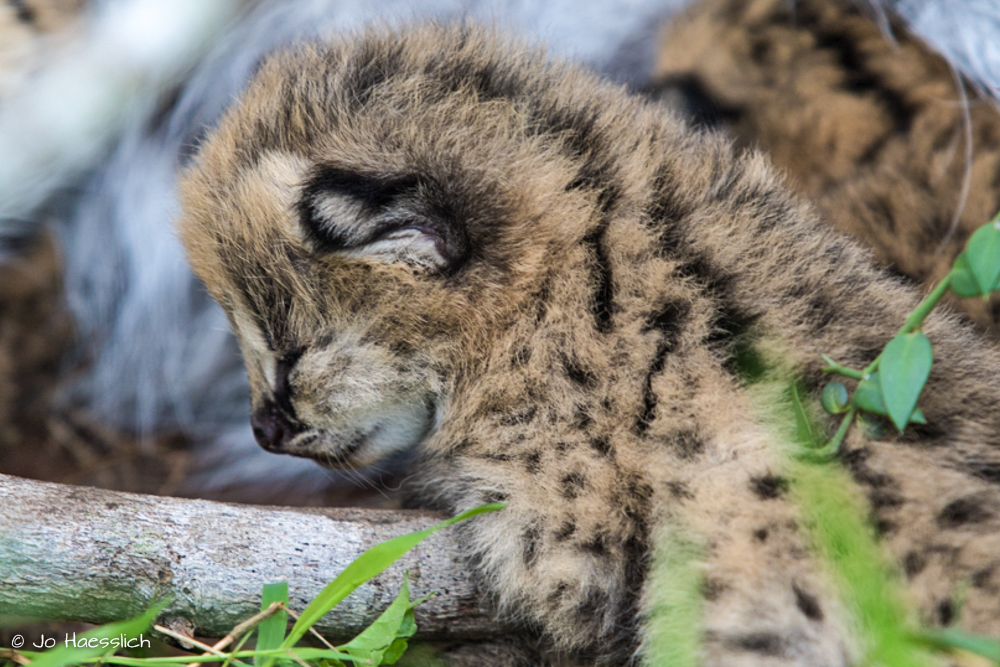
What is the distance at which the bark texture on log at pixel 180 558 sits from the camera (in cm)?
131

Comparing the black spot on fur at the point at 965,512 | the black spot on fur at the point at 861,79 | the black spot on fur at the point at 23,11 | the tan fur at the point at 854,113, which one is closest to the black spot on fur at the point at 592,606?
the black spot on fur at the point at 965,512

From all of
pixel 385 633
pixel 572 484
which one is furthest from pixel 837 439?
pixel 385 633

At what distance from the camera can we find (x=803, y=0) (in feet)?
8.19

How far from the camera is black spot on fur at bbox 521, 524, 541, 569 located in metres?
1.46

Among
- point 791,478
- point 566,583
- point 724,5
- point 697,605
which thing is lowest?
point 566,583

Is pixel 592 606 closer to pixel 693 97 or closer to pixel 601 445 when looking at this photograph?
pixel 601 445

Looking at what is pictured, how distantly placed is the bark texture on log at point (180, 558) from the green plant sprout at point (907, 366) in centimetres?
68

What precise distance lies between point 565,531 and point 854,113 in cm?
155

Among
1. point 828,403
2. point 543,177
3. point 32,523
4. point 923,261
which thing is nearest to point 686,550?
point 828,403

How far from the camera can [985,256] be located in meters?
1.24

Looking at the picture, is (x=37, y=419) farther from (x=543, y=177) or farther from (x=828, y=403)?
(x=828, y=403)

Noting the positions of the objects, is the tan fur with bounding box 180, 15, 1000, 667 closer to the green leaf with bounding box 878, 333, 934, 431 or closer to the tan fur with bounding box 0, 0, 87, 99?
the green leaf with bounding box 878, 333, 934, 431

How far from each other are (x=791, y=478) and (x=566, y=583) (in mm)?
379

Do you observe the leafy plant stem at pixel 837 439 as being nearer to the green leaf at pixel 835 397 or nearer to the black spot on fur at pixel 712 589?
the green leaf at pixel 835 397
